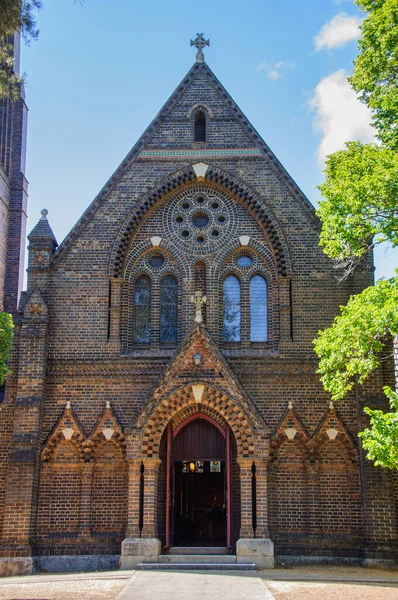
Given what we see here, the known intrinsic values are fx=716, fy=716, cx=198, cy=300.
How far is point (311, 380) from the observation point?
67.9ft

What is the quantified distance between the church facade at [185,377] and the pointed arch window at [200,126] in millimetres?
47

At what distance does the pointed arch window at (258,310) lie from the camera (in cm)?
2164

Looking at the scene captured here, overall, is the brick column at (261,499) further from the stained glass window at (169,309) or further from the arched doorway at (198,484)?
the stained glass window at (169,309)

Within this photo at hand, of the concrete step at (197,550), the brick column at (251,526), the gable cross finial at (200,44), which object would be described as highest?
the gable cross finial at (200,44)

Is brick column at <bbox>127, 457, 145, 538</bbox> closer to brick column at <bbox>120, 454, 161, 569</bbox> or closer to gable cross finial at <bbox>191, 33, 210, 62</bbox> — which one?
→ brick column at <bbox>120, 454, 161, 569</bbox>

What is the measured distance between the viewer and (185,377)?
19.7 meters

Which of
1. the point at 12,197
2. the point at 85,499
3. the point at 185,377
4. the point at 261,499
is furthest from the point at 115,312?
the point at 12,197

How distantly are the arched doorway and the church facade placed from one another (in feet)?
0.22

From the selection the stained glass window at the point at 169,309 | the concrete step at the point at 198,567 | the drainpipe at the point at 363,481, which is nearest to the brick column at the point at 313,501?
the drainpipe at the point at 363,481

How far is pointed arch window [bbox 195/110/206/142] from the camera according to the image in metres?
23.6

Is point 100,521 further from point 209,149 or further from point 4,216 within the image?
point 4,216

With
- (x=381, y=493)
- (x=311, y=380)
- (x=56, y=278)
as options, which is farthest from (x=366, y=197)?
Result: (x=56, y=278)

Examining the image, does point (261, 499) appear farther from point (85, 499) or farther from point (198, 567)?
point (85, 499)

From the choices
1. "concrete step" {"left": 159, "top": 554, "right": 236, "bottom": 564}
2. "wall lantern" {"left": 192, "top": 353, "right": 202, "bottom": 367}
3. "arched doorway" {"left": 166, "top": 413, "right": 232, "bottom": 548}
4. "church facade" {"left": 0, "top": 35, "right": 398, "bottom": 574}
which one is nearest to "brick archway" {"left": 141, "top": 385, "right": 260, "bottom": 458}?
"church facade" {"left": 0, "top": 35, "right": 398, "bottom": 574}
